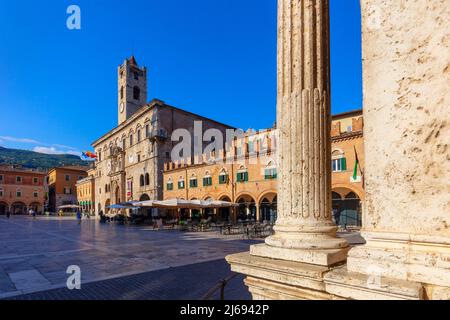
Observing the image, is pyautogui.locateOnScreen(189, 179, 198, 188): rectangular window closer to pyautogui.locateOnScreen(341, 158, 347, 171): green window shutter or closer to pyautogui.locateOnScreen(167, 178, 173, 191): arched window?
pyautogui.locateOnScreen(167, 178, 173, 191): arched window

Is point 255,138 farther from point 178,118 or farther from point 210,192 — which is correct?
point 178,118

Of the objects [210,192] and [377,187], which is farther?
[210,192]

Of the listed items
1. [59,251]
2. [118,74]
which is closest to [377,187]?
[59,251]

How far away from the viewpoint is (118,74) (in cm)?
4847

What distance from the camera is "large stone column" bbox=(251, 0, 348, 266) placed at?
2660 millimetres

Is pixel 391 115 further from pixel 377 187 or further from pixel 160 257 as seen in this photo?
pixel 160 257

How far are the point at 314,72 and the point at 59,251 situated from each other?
11.8 meters

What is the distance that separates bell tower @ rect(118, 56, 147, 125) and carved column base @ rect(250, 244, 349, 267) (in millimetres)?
46746

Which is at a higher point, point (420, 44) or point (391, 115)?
point (420, 44)

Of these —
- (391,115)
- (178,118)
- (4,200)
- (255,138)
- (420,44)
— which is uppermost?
(178,118)

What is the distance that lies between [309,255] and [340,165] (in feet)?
62.9

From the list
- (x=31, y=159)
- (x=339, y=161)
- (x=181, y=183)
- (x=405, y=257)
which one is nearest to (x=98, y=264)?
(x=405, y=257)
